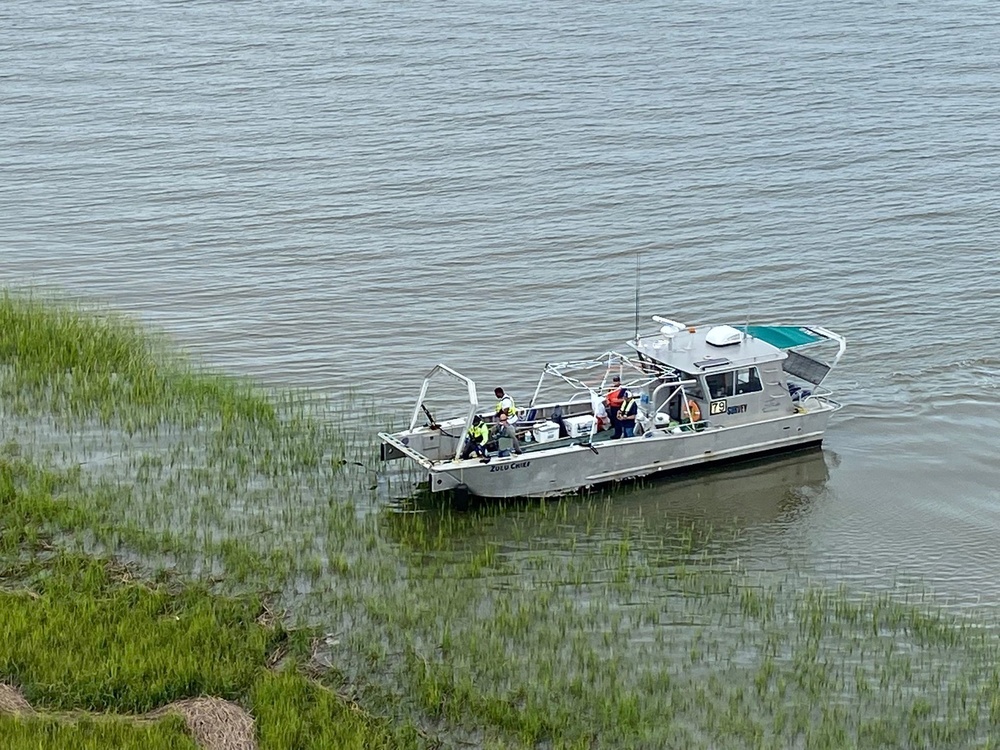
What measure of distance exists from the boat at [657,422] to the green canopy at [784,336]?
0.02 m

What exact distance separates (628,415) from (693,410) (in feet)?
4.41

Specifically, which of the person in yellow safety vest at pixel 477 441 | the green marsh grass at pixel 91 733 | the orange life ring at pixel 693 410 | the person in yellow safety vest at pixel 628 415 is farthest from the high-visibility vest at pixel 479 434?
the green marsh grass at pixel 91 733

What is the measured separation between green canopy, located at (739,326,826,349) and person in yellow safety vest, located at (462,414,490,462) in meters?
5.88

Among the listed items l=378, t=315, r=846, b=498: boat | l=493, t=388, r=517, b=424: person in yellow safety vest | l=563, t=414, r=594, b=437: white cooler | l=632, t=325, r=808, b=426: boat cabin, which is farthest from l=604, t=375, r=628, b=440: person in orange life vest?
l=493, t=388, r=517, b=424: person in yellow safety vest

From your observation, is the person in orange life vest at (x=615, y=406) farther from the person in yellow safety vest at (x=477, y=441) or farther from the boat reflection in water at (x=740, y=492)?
the person in yellow safety vest at (x=477, y=441)

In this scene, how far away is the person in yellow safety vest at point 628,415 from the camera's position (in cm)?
2469

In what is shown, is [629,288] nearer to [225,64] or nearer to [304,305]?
[304,305]

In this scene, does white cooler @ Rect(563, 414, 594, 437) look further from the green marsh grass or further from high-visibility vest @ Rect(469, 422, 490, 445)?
A: the green marsh grass

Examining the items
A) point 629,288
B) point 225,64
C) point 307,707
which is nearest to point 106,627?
point 307,707

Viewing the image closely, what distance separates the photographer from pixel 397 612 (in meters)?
19.6

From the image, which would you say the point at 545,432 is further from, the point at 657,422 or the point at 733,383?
the point at 733,383

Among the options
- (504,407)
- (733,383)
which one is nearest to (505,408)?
(504,407)

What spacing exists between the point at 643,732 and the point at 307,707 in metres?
3.88

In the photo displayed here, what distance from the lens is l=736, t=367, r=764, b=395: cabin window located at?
83.7 feet
